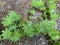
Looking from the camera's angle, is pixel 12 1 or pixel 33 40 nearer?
pixel 33 40

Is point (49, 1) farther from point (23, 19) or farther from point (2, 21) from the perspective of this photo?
point (2, 21)

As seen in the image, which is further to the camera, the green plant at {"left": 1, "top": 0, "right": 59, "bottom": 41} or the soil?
the soil

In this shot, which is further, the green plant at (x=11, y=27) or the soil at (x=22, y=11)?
the soil at (x=22, y=11)

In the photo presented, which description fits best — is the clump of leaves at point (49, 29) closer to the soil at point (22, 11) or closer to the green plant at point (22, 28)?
the green plant at point (22, 28)

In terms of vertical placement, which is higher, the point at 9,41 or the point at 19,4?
the point at 19,4

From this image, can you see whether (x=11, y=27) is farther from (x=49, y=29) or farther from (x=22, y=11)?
(x=49, y=29)

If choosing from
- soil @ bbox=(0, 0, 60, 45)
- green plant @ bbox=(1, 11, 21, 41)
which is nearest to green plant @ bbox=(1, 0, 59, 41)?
green plant @ bbox=(1, 11, 21, 41)

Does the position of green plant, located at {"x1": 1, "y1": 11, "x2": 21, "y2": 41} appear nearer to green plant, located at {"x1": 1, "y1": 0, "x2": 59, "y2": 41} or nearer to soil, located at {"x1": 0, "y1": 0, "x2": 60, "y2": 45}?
green plant, located at {"x1": 1, "y1": 0, "x2": 59, "y2": 41}

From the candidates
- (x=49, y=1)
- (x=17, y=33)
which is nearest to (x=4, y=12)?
(x=17, y=33)

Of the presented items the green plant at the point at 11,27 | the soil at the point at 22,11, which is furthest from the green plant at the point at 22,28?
the soil at the point at 22,11

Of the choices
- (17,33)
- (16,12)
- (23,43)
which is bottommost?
(23,43)

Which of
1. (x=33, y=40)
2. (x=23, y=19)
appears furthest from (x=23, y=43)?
(x=23, y=19)
